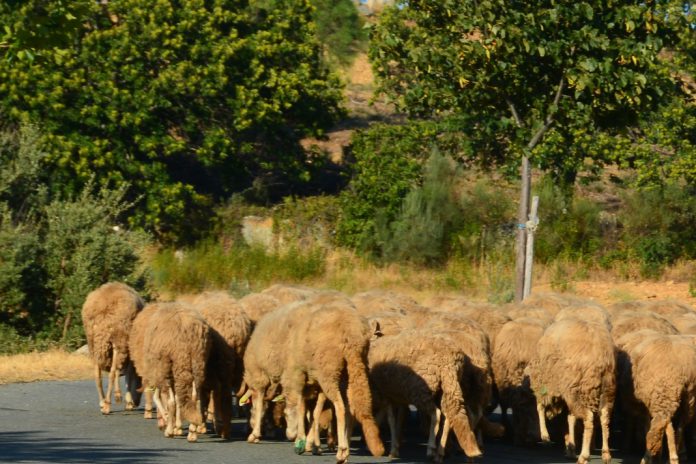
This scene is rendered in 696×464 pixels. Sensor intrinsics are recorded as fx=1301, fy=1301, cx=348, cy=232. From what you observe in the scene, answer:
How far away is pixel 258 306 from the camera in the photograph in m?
16.4

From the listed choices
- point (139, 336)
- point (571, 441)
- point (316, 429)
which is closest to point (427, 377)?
point (316, 429)

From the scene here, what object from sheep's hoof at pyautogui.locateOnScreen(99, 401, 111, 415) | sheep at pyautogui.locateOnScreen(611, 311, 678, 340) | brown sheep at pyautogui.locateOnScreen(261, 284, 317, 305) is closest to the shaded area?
sheep's hoof at pyautogui.locateOnScreen(99, 401, 111, 415)

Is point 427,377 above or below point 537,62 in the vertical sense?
below

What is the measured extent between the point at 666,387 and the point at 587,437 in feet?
3.13

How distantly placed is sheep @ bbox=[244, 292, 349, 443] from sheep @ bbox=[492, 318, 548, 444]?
6.94 feet

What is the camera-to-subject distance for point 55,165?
110 ft

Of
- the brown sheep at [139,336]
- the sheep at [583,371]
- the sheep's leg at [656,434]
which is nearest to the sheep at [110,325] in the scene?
the brown sheep at [139,336]

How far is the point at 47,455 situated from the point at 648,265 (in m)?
23.4

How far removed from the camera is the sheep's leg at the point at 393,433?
1364cm

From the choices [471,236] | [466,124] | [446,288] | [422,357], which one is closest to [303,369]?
[422,357]

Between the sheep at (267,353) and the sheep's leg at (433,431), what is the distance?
5.65ft

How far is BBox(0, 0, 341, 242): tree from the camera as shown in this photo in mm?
33719

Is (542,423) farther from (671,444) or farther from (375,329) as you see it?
(375,329)

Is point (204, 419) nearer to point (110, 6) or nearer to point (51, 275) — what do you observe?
point (51, 275)
